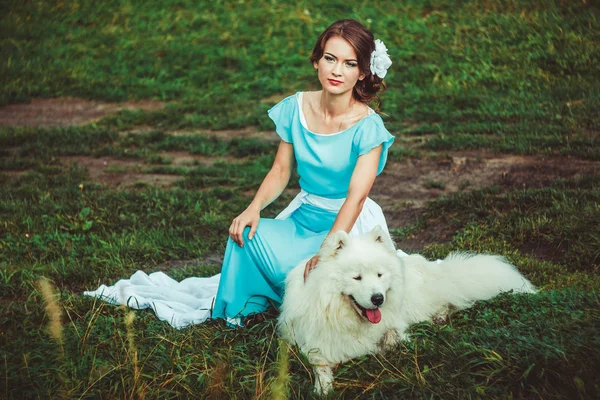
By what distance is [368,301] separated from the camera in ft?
10.1

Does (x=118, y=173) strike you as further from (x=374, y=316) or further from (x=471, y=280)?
(x=374, y=316)

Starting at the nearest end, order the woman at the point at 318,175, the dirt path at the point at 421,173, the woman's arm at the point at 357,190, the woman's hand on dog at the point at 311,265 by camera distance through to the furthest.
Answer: the woman's hand on dog at the point at 311,265 → the woman's arm at the point at 357,190 → the woman at the point at 318,175 → the dirt path at the point at 421,173

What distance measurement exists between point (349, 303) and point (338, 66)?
4.51 ft

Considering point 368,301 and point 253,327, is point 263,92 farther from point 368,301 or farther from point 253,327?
point 368,301

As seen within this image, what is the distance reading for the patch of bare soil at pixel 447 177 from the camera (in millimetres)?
6230

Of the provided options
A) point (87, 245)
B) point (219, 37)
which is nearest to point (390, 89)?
point (219, 37)

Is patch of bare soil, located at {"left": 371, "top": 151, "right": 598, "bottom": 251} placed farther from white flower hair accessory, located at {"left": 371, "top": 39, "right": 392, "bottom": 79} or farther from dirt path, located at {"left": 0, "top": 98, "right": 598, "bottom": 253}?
white flower hair accessory, located at {"left": 371, "top": 39, "right": 392, "bottom": 79}

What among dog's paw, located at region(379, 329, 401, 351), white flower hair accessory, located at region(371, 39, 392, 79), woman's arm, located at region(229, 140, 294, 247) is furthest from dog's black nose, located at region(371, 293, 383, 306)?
white flower hair accessory, located at region(371, 39, 392, 79)

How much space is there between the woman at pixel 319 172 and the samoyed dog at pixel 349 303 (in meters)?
0.33

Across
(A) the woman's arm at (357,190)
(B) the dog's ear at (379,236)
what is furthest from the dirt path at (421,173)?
(B) the dog's ear at (379,236)

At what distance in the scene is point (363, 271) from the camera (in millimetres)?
3150

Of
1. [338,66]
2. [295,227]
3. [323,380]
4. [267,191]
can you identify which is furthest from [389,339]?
[338,66]

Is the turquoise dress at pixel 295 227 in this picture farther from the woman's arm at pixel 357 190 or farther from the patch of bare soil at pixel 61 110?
the patch of bare soil at pixel 61 110

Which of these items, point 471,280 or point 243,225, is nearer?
point 243,225
